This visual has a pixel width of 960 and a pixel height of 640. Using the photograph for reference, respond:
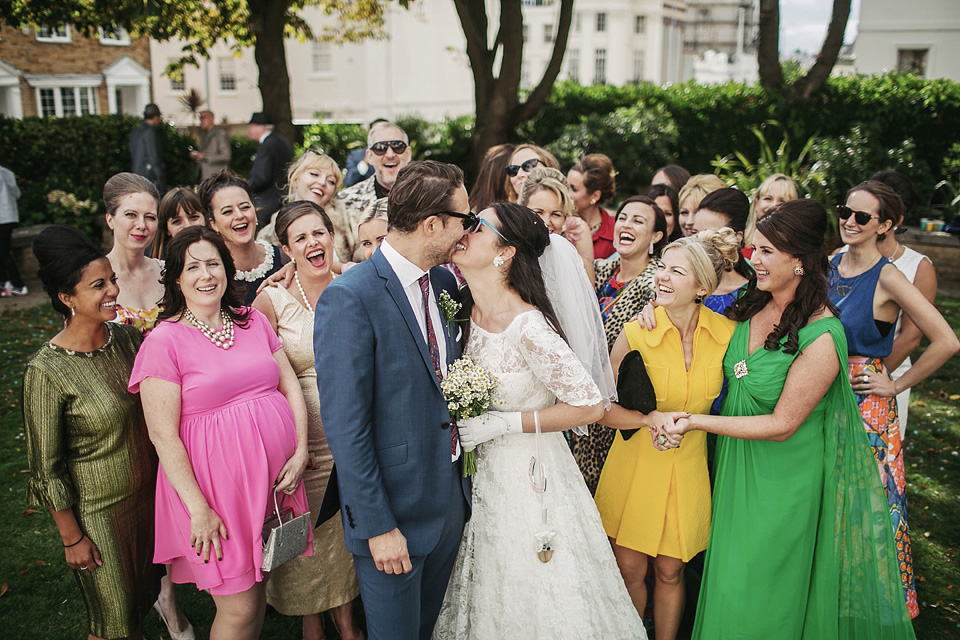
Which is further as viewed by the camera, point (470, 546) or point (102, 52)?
point (102, 52)

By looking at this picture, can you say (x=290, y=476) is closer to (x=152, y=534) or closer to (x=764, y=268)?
(x=152, y=534)

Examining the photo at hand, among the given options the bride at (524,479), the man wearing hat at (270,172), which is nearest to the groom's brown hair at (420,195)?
the bride at (524,479)

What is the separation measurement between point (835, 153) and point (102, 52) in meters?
31.6

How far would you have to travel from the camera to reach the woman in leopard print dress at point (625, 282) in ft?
13.2

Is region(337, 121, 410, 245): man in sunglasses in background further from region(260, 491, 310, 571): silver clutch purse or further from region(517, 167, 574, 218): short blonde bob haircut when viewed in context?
region(260, 491, 310, 571): silver clutch purse

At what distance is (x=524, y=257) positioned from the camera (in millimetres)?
3158

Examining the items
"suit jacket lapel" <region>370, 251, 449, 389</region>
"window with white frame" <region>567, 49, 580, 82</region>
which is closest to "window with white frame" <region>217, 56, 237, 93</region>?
"window with white frame" <region>567, 49, 580, 82</region>

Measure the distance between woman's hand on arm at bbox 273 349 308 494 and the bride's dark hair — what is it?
2.94ft

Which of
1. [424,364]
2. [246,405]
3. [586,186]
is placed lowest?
[246,405]

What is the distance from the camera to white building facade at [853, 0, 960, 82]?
23.1m

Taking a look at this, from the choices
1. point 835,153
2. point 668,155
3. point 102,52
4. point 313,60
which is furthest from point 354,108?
point 835,153

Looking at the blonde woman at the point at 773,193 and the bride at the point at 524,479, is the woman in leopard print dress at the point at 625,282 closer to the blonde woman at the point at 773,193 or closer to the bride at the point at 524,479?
the bride at the point at 524,479

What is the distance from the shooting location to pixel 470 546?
10.4 feet

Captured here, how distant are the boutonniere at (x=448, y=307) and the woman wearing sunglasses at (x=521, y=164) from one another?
2421mm
